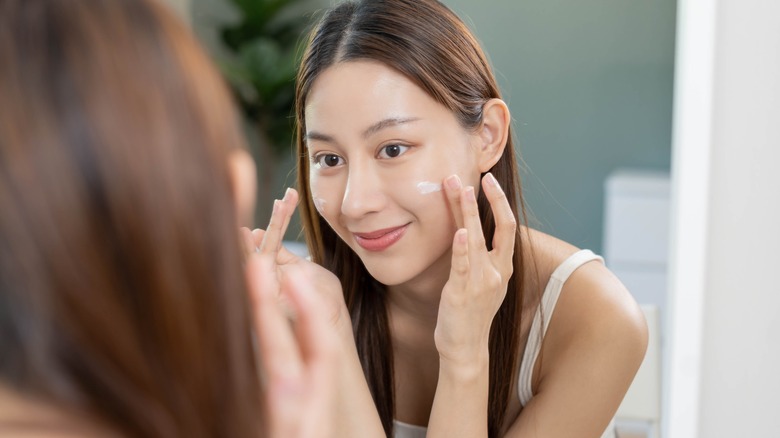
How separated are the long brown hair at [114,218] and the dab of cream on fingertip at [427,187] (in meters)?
0.54

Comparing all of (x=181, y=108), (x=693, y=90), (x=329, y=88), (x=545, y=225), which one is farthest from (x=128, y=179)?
(x=545, y=225)

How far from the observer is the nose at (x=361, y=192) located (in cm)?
90

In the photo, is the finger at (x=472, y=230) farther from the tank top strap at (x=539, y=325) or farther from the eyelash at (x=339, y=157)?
the tank top strap at (x=539, y=325)

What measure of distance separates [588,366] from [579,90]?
68cm

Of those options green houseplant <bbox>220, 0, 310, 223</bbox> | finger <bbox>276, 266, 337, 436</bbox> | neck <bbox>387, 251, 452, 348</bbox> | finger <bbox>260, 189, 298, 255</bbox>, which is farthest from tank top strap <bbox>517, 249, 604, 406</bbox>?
green houseplant <bbox>220, 0, 310, 223</bbox>

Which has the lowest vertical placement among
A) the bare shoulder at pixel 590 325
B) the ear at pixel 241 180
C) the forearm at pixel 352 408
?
the forearm at pixel 352 408

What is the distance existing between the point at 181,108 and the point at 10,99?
0.22ft

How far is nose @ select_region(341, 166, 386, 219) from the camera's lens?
0.90m

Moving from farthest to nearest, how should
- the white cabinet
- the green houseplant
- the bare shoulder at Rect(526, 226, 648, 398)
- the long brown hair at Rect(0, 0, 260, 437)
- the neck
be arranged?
the green houseplant → the white cabinet → the neck → the bare shoulder at Rect(526, 226, 648, 398) → the long brown hair at Rect(0, 0, 260, 437)

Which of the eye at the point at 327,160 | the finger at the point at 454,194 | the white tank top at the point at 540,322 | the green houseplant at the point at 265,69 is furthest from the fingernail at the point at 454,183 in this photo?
the green houseplant at the point at 265,69

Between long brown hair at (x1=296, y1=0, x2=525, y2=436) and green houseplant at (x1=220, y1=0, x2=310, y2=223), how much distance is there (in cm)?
184

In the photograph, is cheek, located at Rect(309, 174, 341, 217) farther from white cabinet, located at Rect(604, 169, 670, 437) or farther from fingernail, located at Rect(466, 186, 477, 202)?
white cabinet, located at Rect(604, 169, 670, 437)

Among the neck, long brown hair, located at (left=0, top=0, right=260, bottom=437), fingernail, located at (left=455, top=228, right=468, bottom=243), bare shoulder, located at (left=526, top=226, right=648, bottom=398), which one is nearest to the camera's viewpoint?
long brown hair, located at (left=0, top=0, right=260, bottom=437)

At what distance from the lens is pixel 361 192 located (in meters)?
0.90
